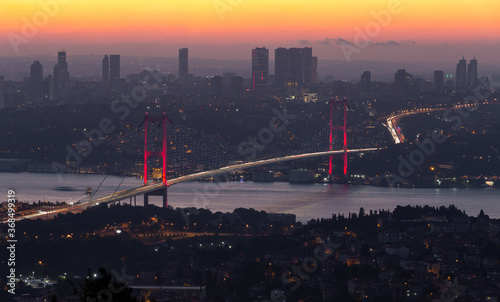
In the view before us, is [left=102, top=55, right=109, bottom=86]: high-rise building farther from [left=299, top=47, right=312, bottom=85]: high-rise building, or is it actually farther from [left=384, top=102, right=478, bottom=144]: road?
[left=384, top=102, right=478, bottom=144]: road

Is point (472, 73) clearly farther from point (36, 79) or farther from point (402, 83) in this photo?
point (36, 79)

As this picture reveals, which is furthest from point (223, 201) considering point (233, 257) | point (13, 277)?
point (13, 277)

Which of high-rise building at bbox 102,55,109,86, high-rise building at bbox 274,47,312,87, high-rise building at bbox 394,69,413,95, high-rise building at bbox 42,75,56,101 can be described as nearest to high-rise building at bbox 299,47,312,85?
high-rise building at bbox 274,47,312,87

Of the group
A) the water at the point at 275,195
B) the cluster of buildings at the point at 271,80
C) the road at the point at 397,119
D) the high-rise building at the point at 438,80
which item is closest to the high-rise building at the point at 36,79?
the cluster of buildings at the point at 271,80

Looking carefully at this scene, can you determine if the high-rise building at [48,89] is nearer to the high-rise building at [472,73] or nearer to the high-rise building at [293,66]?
the high-rise building at [293,66]

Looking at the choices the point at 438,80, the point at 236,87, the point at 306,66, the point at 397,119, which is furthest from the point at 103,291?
the point at 306,66

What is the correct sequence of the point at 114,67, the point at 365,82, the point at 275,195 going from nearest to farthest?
the point at 275,195
the point at 365,82
the point at 114,67
